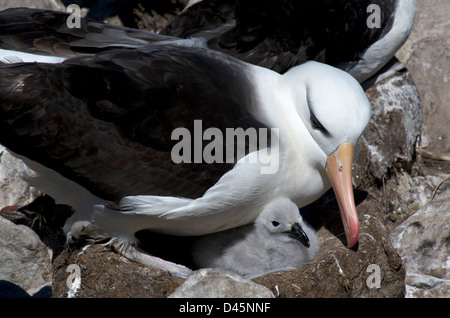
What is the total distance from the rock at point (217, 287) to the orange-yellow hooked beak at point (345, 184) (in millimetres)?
787

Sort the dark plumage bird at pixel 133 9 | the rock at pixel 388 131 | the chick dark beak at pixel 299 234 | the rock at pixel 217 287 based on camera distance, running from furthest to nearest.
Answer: the dark plumage bird at pixel 133 9, the rock at pixel 388 131, the chick dark beak at pixel 299 234, the rock at pixel 217 287

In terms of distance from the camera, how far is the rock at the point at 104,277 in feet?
15.8

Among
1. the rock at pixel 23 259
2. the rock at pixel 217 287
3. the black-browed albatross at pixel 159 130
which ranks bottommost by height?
the rock at pixel 23 259

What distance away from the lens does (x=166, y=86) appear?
15.9 ft

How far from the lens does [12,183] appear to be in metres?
6.54

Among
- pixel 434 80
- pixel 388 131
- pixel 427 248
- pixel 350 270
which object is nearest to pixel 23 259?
pixel 350 270

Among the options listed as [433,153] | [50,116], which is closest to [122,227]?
[50,116]

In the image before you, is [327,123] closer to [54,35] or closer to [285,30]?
[285,30]

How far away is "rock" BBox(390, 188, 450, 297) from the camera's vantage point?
531 cm

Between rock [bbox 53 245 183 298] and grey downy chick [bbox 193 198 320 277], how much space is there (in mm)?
481

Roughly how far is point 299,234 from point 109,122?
151 cm

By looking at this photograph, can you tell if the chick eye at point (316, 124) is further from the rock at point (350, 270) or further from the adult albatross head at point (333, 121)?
the rock at point (350, 270)

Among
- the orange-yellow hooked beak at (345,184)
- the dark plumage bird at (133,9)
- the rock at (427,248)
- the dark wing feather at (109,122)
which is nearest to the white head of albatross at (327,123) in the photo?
the orange-yellow hooked beak at (345,184)

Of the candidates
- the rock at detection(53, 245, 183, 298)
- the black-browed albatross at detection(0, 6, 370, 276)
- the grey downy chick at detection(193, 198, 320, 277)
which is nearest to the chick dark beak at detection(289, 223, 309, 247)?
the grey downy chick at detection(193, 198, 320, 277)
